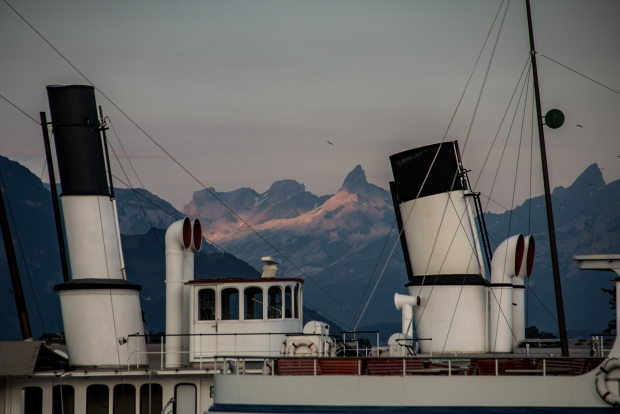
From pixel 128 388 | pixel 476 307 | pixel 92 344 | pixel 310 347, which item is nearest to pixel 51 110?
pixel 92 344

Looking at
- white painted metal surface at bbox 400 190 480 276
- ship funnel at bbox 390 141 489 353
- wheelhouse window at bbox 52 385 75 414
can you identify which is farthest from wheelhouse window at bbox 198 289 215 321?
white painted metal surface at bbox 400 190 480 276

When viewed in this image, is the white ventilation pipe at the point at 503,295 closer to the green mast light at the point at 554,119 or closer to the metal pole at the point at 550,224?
the metal pole at the point at 550,224

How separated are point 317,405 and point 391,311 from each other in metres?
149

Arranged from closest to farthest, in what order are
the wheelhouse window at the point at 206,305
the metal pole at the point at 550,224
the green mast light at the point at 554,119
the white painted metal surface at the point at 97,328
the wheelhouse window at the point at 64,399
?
the metal pole at the point at 550,224, the green mast light at the point at 554,119, the wheelhouse window at the point at 64,399, the white painted metal surface at the point at 97,328, the wheelhouse window at the point at 206,305

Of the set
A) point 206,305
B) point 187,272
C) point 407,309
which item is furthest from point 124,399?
point 407,309

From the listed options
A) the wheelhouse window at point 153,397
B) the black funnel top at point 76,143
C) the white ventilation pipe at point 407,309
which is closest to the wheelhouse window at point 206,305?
the wheelhouse window at point 153,397

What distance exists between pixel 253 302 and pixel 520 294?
9908 millimetres

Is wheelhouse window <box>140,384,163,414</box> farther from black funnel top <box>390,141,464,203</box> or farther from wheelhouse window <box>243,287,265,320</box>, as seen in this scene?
black funnel top <box>390,141,464,203</box>

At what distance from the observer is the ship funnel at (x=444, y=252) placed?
2344 centimetres

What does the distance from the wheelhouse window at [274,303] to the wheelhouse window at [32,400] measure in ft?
24.2

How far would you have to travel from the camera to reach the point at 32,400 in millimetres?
20234

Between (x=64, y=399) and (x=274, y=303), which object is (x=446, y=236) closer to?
(x=274, y=303)

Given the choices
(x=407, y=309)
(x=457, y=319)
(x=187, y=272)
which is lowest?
(x=457, y=319)

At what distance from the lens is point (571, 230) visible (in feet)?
508
